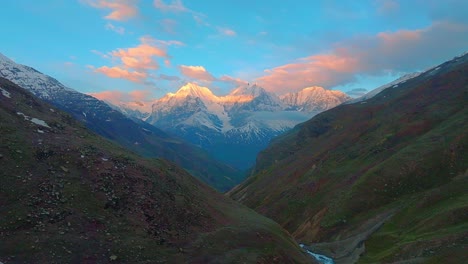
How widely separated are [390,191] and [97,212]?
7779 centimetres

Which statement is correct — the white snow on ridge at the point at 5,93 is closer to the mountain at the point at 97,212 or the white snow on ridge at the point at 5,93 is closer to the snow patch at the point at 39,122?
the mountain at the point at 97,212

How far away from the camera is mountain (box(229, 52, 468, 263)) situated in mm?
70438

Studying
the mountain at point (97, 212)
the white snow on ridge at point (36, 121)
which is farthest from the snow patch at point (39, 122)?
the mountain at point (97, 212)

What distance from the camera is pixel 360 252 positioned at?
79062 mm

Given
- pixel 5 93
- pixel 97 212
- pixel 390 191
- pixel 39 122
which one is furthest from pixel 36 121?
pixel 390 191

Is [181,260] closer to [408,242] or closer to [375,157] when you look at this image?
[408,242]

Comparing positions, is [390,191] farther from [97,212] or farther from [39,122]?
[39,122]

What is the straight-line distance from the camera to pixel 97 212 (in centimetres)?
5341

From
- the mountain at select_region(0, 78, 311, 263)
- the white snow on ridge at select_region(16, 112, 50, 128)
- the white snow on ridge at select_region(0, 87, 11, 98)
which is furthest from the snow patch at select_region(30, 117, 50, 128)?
the white snow on ridge at select_region(0, 87, 11, 98)

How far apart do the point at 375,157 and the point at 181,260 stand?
10242 centimetres

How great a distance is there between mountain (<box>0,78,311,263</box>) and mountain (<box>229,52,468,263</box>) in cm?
1959

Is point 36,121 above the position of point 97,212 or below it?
above

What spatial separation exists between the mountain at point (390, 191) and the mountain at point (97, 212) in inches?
771

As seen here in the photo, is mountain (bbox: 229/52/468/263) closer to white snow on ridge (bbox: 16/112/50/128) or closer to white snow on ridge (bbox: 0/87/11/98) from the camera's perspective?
white snow on ridge (bbox: 16/112/50/128)
